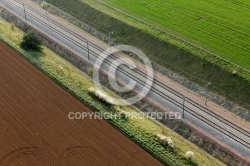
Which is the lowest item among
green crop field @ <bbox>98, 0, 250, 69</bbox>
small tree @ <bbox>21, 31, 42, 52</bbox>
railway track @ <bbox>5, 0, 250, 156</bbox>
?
railway track @ <bbox>5, 0, 250, 156</bbox>

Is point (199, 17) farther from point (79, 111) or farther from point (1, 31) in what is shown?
point (1, 31)

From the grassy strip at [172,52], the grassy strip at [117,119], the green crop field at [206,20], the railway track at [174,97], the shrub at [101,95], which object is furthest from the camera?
the green crop field at [206,20]

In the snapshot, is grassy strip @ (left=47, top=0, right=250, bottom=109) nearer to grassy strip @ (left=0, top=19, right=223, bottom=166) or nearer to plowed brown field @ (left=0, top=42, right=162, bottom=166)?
grassy strip @ (left=0, top=19, right=223, bottom=166)

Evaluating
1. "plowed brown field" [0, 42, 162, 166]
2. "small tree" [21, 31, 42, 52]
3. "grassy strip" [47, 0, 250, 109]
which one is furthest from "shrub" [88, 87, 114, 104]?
"small tree" [21, 31, 42, 52]

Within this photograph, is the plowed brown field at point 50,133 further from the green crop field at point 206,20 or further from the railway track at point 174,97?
the green crop field at point 206,20

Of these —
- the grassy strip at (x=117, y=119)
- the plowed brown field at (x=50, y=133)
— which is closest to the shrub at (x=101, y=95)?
the grassy strip at (x=117, y=119)

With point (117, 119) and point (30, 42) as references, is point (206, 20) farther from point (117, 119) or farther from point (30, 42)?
point (30, 42)

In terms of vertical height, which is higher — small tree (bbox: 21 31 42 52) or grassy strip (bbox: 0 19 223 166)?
small tree (bbox: 21 31 42 52)

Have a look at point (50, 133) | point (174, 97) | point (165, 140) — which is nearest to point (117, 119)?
point (165, 140)
